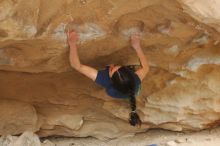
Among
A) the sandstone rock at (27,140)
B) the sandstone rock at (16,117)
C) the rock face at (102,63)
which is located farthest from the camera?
the sandstone rock at (16,117)

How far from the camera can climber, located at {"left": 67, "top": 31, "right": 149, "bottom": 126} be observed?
2.36 metres

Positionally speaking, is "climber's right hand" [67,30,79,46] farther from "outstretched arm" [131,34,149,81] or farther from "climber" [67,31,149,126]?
"outstretched arm" [131,34,149,81]

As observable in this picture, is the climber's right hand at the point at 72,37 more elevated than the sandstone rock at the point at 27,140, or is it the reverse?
the climber's right hand at the point at 72,37

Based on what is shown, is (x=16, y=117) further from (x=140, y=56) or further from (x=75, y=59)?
(x=140, y=56)

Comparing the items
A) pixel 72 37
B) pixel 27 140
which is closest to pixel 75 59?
pixel 72 37

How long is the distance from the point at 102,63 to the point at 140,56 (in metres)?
0.26

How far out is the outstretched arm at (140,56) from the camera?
240 cm

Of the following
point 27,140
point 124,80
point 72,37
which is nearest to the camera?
point 72,37

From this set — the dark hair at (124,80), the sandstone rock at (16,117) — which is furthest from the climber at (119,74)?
the sandstone rock at (16,117)

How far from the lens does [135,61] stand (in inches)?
102

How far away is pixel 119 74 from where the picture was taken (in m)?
2.36

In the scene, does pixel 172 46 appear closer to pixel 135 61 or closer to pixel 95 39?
pixel 135 61

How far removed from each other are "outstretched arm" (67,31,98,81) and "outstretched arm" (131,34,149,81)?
25cm

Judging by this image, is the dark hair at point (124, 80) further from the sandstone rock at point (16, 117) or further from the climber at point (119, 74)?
the sandstone rock at point (16, 117)
